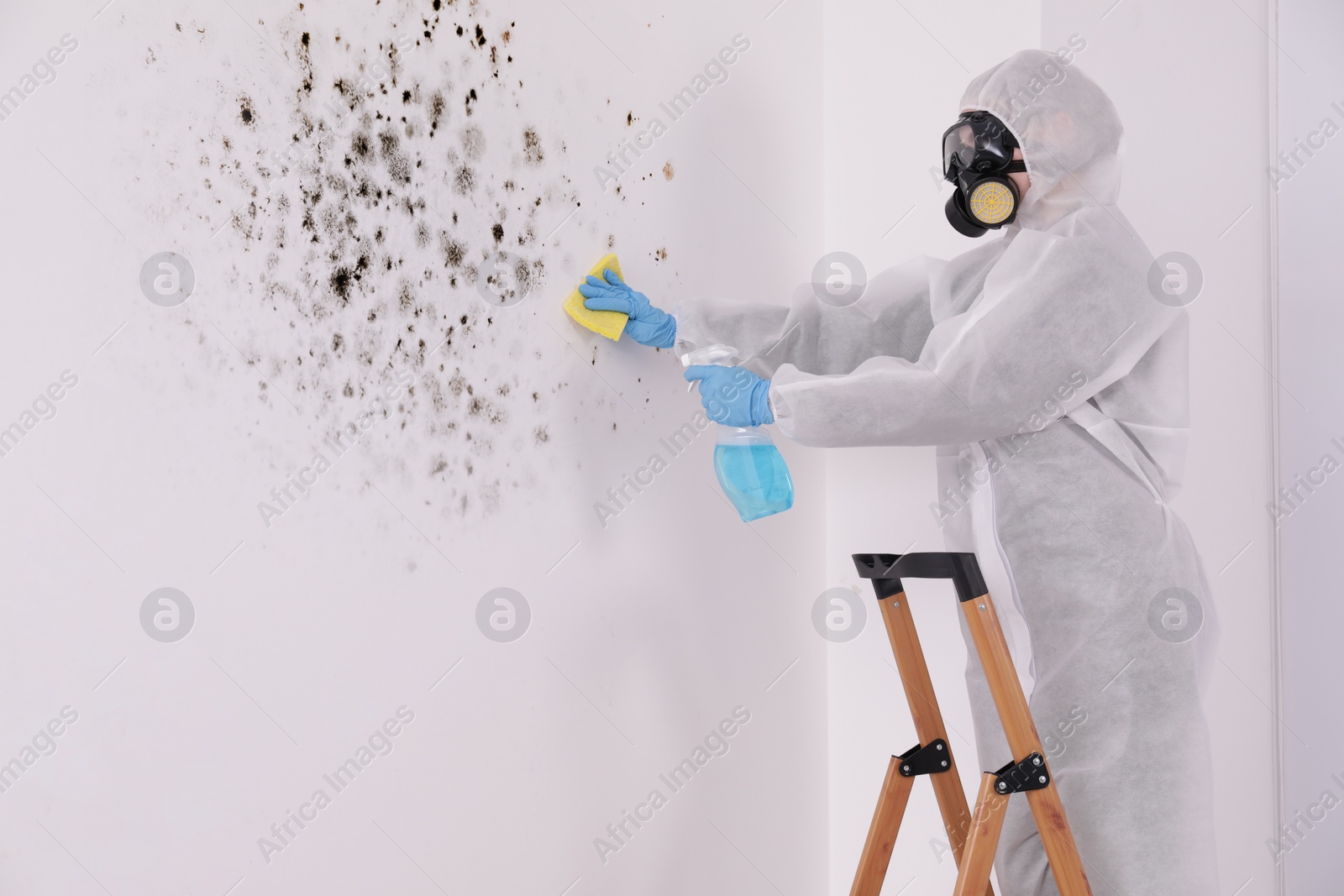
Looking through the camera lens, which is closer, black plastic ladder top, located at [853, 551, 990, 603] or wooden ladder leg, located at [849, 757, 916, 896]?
black plastic ladder top, located at [853, 551, 990, 603]

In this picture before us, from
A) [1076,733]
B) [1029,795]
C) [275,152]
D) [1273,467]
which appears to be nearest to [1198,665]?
[1076,733]

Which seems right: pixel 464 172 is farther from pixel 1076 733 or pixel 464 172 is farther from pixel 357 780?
pixel 1076 733

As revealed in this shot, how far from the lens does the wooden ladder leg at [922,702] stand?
1.24m

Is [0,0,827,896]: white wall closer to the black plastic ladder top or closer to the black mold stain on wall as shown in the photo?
Result: the black mold stain on wall

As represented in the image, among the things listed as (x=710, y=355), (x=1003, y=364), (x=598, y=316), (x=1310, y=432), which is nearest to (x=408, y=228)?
(x=598, y=316)

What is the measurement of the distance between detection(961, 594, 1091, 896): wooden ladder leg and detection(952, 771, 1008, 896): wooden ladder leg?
0.14 ft

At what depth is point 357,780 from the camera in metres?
1.05

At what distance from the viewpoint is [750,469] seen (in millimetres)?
1290

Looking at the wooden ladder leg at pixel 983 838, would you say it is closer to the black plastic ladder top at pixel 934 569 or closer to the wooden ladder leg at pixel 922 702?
the wooden ladder leg at pixel 922 702

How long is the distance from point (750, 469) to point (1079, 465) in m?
0.43

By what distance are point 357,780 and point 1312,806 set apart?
1.75 m

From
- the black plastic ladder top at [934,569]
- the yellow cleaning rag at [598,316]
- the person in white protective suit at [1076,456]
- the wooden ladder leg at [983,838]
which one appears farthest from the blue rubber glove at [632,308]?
the wooden ladder leg at [983,838]

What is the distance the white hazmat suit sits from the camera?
3.69 ft


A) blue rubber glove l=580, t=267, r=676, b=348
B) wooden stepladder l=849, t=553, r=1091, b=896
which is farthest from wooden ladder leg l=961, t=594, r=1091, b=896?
blue rubber glove l=580, t=267, r=676, b=348
